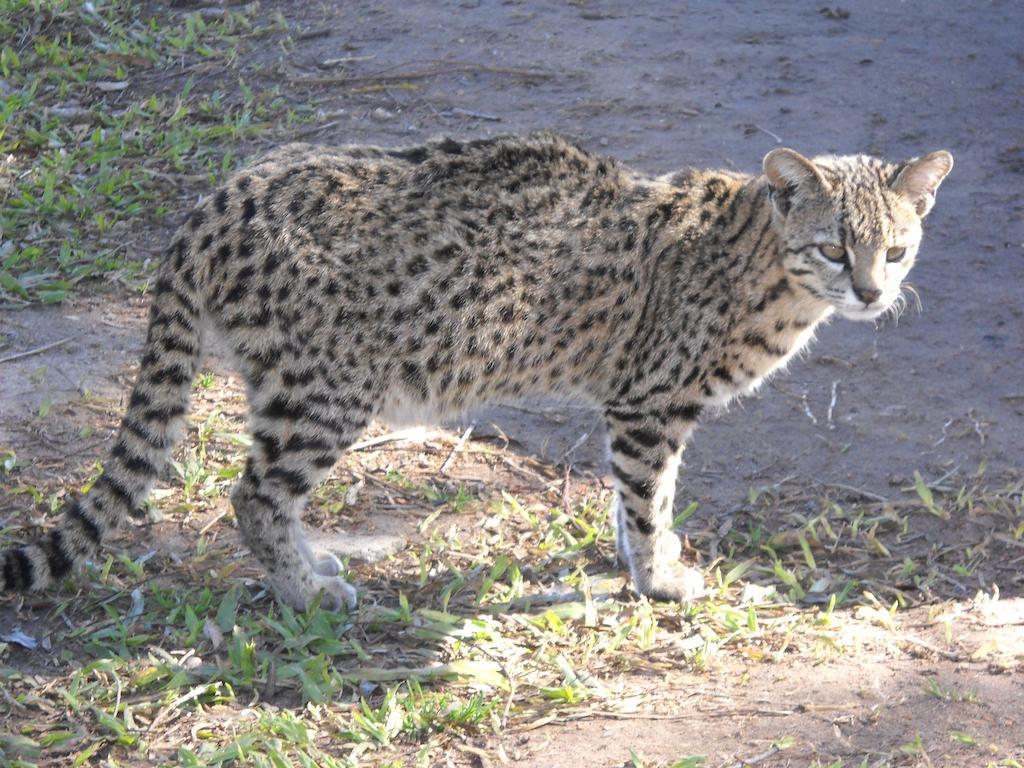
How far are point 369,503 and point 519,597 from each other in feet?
3.06

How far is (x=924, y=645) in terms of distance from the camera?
15.5 feet

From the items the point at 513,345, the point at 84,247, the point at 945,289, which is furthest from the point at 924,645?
the point at 84,247

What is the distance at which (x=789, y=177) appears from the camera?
4.97 m

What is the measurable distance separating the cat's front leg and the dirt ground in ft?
1.77

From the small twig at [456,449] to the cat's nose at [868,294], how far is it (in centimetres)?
204

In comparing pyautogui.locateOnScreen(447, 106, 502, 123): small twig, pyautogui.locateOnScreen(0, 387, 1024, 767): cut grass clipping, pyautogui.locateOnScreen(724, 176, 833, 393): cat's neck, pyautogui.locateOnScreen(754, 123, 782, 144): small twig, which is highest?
pyautogui.locateOnScreen(447, 106, 502, 123): small twig

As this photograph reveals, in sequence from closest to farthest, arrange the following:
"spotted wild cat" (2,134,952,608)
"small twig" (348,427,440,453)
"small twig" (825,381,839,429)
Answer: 1. "spotted wild cat" (2,134,952,608)
2. "small twig" (348,427,440,453)
3. "small twig" (825,381,839,429)

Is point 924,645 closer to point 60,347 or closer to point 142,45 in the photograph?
point 60,347

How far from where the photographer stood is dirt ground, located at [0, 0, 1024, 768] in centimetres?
429

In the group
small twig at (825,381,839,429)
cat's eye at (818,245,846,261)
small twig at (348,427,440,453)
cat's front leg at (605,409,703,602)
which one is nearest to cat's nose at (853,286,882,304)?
cat's eye at (818,245,846,261)

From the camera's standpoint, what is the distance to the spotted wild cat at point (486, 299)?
4637 millimetres

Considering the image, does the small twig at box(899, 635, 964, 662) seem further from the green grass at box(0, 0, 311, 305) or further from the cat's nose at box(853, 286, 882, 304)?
the green grass at box(0, 0, 311, 305)

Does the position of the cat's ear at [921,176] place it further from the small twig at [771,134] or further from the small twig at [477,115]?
the small twig at [477,115]

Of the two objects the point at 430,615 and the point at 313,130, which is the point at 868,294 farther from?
the point at 313,130
